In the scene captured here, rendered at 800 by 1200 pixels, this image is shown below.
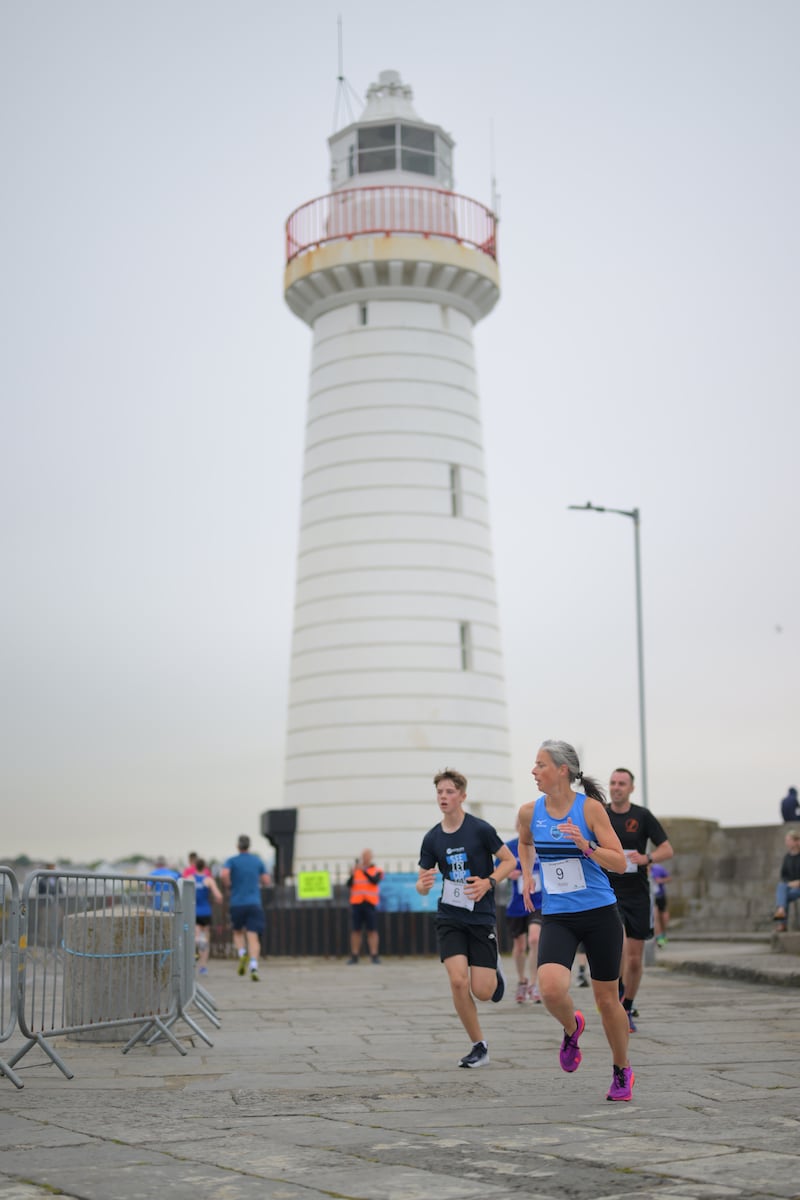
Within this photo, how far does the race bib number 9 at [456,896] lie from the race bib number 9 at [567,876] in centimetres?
190

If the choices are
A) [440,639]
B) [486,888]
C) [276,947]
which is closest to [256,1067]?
[486,888]

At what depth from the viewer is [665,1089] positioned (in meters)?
8.39

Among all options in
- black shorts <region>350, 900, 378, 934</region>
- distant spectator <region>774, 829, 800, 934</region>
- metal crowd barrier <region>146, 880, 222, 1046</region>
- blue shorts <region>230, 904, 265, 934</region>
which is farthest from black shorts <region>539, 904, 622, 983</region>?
black shorts <region>350, 900, 378, 934</region>

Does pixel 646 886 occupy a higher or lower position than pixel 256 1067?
higher

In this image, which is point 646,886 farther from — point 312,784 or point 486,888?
point 312,784

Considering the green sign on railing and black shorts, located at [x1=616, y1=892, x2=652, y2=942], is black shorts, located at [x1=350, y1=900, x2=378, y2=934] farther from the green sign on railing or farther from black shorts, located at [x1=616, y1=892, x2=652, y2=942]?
black shorts, located at [x1=616, y1=892, x2=652, y2=942]

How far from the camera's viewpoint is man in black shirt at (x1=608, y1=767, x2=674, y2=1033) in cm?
1112

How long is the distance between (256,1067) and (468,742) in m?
18.8

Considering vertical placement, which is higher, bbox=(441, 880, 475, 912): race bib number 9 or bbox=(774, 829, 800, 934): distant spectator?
bbox=(774, 829, 800, 934): distant spectator

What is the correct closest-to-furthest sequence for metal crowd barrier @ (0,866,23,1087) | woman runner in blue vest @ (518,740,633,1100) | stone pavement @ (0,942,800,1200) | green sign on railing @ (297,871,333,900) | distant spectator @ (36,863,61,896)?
stone pavement @ (0,942,800,1200)
woman runner in blue vest @ (518,740,633,1100)
metal crowd barrier @ (0,866,23,1087)
distant spectator @ (36,863,61,896)
green sign on railing @ (297,871,333,900)

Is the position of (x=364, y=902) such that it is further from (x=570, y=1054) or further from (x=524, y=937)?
(x=570, y=1054)

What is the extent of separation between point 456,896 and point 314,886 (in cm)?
1741

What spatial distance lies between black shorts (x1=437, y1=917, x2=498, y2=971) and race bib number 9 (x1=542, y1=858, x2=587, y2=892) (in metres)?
2.03

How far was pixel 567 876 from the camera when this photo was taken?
8203 millimetres
